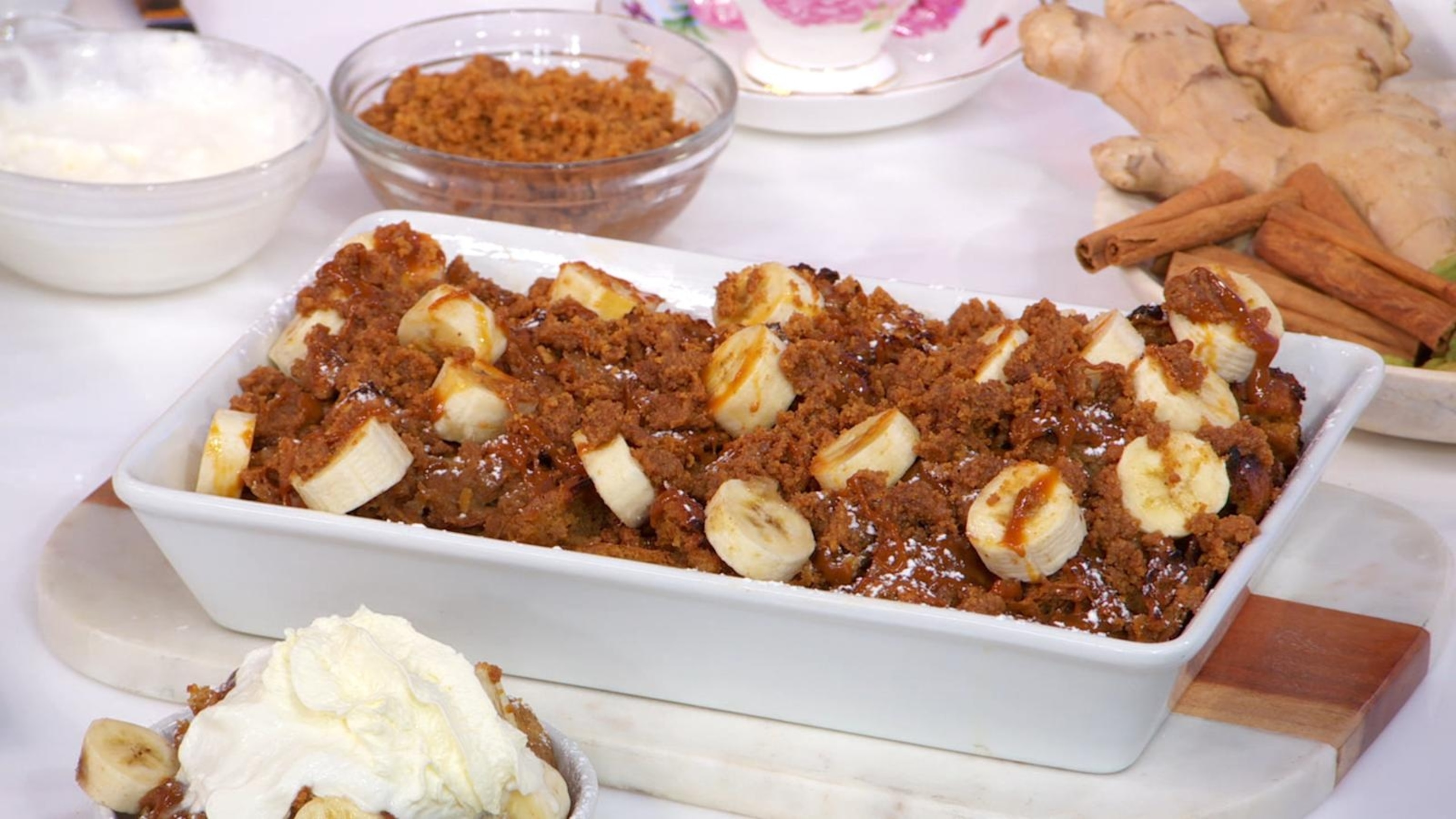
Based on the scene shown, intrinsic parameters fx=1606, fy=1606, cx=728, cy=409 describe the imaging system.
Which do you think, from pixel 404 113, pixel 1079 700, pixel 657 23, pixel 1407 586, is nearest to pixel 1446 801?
pixel 1407 586

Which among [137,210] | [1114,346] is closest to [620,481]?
[1114,346]

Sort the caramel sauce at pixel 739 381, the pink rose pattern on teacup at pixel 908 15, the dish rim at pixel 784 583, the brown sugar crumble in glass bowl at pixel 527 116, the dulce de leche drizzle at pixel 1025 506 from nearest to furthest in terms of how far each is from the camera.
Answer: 1. the dish rim at pixel 784 583
2. the dulce de leche drizzle at pixel 1025 506
3. the caramel sauce at pixel 739 381
4. the brown sugar crumble in glass bowl at pixel 527 116
5. the pink rose pattern on teacup at pixel 908 15

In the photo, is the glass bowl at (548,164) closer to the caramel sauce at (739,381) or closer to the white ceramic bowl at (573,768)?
the caramel sauce at (739,381)

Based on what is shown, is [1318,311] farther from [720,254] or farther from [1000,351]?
[720,254]

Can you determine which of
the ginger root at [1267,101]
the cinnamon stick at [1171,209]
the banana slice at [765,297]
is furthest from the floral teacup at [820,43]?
the banana slice at [765,297]

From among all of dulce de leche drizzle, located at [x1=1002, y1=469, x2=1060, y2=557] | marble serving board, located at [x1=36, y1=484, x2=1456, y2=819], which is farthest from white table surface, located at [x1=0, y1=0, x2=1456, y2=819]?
dulce de leche drizzle, located at [x1=1002, y1=469, x2=1060, y2=557]

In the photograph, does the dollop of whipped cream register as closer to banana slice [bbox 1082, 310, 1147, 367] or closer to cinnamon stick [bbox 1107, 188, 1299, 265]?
banana slice [bbox 1082, 310, 1147, 367]
